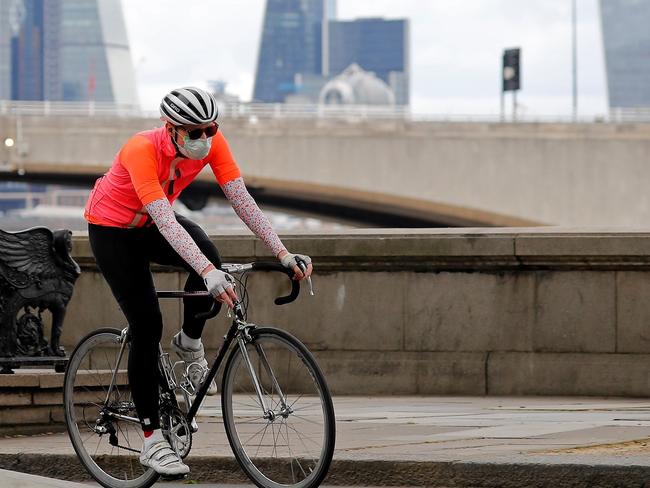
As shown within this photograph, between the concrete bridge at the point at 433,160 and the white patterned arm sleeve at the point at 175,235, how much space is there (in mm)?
45318

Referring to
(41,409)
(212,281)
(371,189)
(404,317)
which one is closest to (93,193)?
(212,281)

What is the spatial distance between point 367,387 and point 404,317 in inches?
20.8

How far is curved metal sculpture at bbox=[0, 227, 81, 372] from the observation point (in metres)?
7.91

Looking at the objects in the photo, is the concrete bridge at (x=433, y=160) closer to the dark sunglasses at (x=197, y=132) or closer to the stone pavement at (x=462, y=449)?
the stone pavement at (x=462, y=449)

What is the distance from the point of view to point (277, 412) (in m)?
5.72

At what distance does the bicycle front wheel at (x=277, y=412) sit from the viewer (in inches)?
215

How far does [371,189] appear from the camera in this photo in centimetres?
5191

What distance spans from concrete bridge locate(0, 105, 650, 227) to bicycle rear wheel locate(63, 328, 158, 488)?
146ft

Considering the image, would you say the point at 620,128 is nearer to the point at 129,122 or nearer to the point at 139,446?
the point at 129,122

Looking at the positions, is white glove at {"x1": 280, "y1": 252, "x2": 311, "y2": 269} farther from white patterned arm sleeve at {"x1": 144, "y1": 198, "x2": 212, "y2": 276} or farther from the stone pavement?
the stone pavement

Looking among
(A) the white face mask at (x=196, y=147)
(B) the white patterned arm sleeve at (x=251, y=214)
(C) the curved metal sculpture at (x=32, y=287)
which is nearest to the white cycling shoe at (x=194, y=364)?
(B) the white patterned arm sleeve at (x=251, y=214)

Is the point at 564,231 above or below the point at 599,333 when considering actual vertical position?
above

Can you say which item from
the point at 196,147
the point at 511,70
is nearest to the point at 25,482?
the point at 196,147

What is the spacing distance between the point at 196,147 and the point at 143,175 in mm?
227
